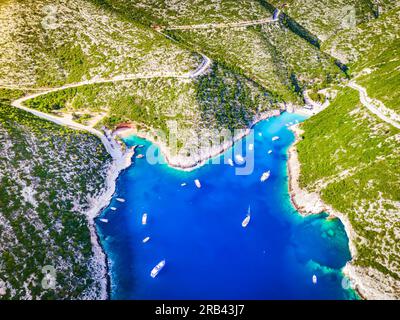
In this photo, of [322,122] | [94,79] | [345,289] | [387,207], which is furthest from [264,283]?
[94,79]

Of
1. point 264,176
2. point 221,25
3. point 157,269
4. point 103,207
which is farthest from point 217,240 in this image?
point 221,25

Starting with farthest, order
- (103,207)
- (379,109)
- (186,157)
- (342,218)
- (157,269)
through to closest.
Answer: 1. (186,157)
2. (379,109)
3. (103,207)
4. (342,218)
5. (157,269)

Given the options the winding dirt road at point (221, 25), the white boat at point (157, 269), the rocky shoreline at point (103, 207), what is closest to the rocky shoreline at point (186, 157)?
the rocky shoreline at point (103, 207)

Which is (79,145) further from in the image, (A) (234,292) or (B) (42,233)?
(A) (234,292)

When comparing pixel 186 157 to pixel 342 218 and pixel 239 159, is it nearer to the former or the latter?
pixel 239 159

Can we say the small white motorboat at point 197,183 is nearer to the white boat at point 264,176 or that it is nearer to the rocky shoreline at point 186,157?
the rocky shoreline at point 186,157
